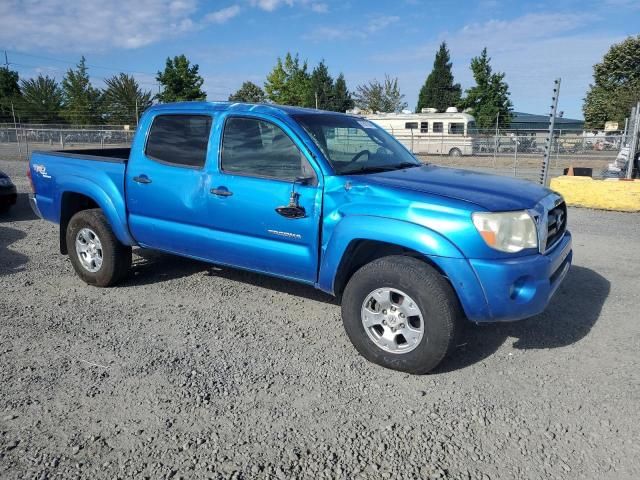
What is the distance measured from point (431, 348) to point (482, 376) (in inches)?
19.0

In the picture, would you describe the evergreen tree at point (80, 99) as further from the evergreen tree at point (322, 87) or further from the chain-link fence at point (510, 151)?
the chain-link fence at point (510, 151)

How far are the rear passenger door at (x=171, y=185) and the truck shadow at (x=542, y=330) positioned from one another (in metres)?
2.29

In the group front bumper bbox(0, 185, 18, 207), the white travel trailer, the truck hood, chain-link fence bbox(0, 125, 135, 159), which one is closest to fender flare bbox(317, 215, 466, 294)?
the truck hood

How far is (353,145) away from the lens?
4.20m

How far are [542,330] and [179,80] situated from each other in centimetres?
4314

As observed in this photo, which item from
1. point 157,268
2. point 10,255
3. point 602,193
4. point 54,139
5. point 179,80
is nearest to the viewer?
point 157,268

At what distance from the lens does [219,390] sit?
3.20 metres

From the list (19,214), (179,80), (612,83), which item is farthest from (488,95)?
(19,214)

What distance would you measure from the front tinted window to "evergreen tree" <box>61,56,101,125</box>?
4694 centimetres

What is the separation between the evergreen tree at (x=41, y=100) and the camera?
46906mm

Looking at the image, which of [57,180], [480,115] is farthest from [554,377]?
[480,115]

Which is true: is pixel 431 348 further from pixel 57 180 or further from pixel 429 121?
pixel 429 121

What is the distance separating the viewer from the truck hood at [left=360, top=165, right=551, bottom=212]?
3.28 meters

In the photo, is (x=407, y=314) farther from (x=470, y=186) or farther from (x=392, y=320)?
(x=470, y=186)
